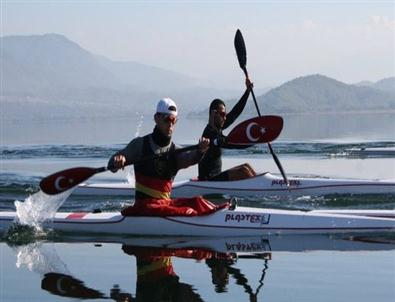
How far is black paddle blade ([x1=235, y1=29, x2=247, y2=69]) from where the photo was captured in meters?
16.5

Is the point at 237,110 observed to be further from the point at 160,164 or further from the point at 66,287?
the point at 66,287

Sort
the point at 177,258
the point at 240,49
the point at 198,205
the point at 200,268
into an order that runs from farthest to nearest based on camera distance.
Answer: the point at 240,49 < the point at 198,205 < the point at 177,258 < the point at 200,268

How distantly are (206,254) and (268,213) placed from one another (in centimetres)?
161

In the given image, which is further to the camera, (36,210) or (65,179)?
(36,210)

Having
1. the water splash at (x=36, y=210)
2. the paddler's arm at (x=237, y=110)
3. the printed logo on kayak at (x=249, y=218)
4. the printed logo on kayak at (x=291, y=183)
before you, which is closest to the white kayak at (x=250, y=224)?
the printed logo on kayak at (x=249, y=218)

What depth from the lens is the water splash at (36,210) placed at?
1213 centimetres

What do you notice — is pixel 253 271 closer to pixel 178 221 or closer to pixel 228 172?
pixel 178 221

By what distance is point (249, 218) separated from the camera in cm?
1133

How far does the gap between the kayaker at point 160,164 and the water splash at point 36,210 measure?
1409mm

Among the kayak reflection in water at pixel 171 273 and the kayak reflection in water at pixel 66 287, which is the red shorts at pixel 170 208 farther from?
the kayak reflection in water at pixel 66 287

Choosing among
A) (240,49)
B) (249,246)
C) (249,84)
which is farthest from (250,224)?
(240,49)

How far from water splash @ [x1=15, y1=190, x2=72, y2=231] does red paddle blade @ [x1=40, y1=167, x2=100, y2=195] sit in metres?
0.81

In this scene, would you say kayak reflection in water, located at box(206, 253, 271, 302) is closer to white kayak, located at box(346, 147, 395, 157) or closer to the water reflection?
the water reflection

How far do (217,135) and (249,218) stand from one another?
2497mm
